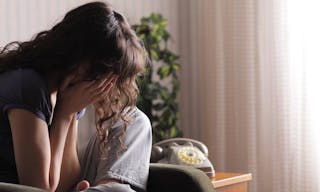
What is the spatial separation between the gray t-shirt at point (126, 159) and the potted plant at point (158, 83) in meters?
1.19

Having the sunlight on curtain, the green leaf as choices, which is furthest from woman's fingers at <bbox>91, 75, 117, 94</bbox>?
the sunlight on curtain

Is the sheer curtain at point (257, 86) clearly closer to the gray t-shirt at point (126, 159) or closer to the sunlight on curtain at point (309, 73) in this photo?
the sunlight on curtain at point (309, 73)

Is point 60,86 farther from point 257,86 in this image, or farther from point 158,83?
point 257,86

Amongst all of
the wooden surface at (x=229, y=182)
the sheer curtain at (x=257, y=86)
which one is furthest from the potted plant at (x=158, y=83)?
the wooden surface at (x=229, y=182)

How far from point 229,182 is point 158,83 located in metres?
1.00

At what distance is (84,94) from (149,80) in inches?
63.3

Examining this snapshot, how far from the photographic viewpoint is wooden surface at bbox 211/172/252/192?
2.39 m

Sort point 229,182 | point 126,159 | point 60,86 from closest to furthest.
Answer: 1. point 60,86
2. point 126,159
3. point 229,182

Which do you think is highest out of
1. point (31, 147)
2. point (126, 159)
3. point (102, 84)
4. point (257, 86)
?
point (102, 84)

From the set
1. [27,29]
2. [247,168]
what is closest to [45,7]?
[27,29]

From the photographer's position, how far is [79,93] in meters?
1.64

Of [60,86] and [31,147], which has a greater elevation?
[60,86]

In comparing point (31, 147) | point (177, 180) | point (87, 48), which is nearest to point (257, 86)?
point (177, 180)

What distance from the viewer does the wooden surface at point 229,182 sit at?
2.39 metres
